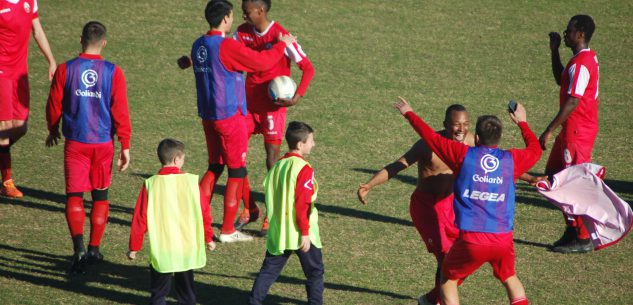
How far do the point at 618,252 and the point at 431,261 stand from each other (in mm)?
2292

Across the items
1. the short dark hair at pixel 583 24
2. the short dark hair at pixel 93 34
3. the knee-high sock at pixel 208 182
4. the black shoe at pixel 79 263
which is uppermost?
the short dark hair at pixel 583 24

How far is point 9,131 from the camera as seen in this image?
12.3 metres

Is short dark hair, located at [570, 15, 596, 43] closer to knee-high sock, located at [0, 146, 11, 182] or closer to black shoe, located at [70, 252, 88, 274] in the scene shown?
black shoe, located at [70, 252, 88, 274]

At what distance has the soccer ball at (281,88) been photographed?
36.4 feet

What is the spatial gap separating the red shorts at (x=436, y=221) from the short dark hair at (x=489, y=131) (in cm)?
108

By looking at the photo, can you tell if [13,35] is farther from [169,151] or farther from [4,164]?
[169,151]

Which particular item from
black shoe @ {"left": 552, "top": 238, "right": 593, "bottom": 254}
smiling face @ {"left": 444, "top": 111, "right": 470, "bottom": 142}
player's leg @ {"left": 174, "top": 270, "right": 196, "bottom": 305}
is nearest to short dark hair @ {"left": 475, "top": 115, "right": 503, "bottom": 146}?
smiling face @ {"left": 444, "top": 111, "right": 470, "bottom": 142}

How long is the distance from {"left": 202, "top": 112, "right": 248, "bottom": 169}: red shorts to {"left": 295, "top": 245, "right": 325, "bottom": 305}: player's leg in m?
2.65

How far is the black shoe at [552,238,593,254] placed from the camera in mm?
10906

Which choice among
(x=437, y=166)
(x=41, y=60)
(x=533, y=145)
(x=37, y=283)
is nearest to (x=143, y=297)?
(x=37, y=283)

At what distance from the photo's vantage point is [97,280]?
9656mm

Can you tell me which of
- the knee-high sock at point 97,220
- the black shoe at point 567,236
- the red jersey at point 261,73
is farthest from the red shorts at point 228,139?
the black shoe at point 567,236

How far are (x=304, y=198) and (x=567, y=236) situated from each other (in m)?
4.16

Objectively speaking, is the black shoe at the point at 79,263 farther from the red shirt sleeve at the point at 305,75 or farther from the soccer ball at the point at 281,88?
the red shirt sleeve at the point at 305,75
